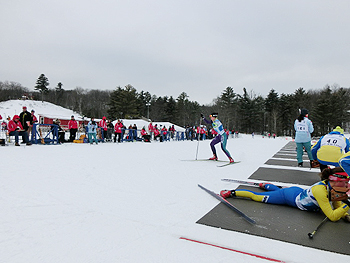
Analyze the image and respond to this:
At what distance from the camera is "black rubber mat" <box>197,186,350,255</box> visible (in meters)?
1.89

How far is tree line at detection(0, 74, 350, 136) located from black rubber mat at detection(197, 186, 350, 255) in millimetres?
48825

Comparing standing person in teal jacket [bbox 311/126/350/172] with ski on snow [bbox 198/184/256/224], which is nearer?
ski on snow [bbox 198/184/256/224]

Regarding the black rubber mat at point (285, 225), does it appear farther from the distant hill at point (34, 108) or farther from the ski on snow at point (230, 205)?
the distant hill at point (34, 108)

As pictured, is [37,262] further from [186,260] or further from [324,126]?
[324,126]

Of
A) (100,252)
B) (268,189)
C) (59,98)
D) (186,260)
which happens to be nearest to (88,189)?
(100,252)

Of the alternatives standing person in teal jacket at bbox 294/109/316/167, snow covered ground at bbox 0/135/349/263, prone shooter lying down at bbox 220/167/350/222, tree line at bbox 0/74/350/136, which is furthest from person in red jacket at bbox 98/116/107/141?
tree line at bbox 0/74/350/136

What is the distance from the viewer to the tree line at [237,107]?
44062 millimetres

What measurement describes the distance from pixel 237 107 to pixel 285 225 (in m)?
62.1

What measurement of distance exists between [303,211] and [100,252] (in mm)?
2355

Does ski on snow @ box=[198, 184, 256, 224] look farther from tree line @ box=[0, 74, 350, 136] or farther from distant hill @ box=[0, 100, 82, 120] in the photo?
distant hill @ box=[0, 100, 82, 120]

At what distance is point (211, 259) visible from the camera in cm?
159

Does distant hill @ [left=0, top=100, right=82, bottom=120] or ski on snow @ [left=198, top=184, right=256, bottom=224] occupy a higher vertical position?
distant hill @ [left=0, top=100, right=82, bottom=120]

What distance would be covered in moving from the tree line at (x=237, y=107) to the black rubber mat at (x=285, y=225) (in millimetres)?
48825

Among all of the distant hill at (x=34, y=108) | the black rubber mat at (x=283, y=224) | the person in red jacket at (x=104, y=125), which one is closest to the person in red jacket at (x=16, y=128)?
the person in red jacket at (x=104, y=125)
